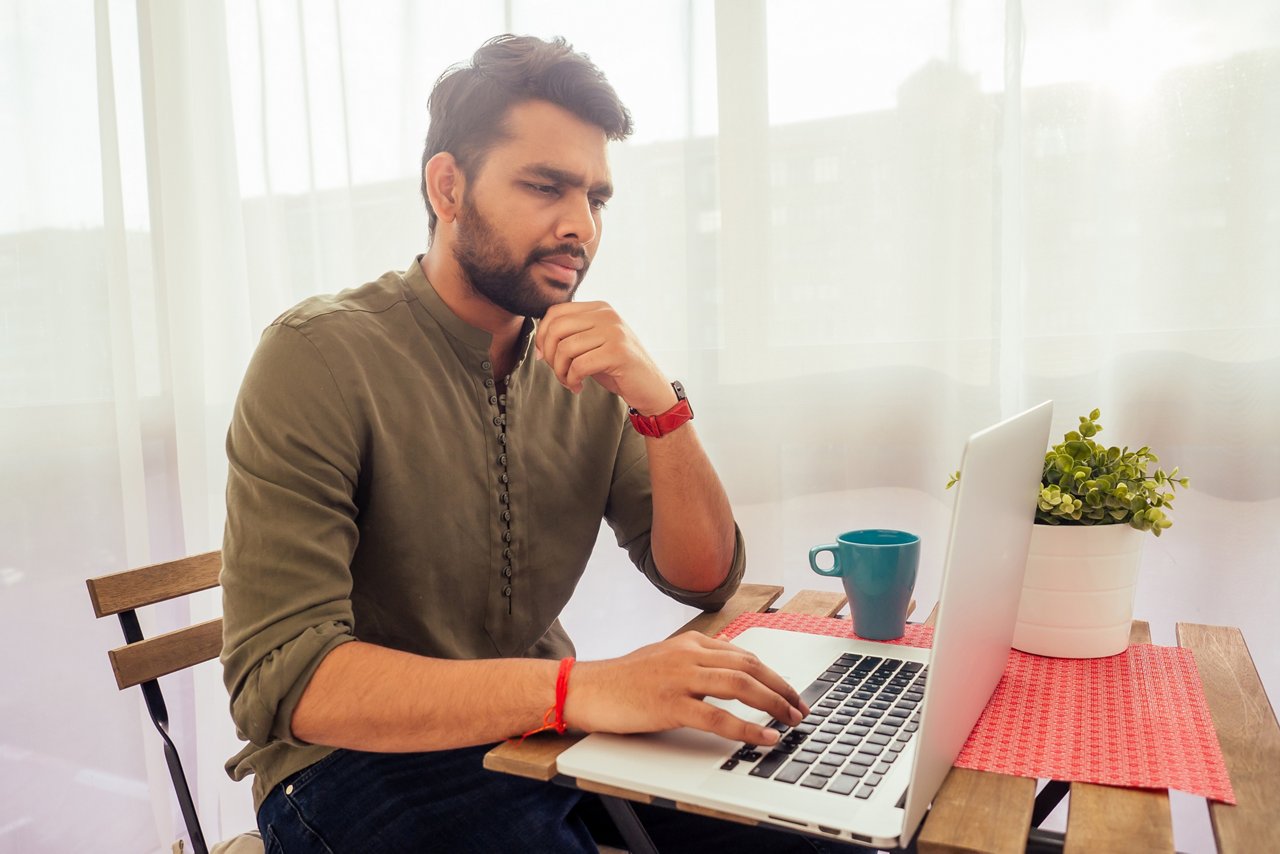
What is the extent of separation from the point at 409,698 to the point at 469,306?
0.51m

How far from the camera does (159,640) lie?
113cm

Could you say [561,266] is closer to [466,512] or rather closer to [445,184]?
[445,184]

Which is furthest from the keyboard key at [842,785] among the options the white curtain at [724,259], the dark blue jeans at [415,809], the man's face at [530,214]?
the white curtain at [724,259]

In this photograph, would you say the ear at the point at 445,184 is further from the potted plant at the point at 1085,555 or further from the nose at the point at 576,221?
the potted plant at the point at 1085,555

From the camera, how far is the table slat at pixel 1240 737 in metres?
0.57

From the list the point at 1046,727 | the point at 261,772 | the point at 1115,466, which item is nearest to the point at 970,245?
the point at 1115,466

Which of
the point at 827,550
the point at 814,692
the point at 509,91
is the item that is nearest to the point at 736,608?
the point at 827,550

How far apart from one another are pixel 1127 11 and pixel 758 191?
1.84 feet

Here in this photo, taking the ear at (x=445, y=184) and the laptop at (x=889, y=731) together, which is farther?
the ear at (x=445, y=184)

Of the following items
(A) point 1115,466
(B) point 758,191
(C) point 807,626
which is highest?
(B) point 758,191

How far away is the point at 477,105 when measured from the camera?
1111 millimetres

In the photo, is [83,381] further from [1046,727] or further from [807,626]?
[1046,727]

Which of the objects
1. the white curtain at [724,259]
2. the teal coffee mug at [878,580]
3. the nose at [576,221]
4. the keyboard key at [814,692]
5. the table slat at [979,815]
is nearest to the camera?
the table slat at [979,815]

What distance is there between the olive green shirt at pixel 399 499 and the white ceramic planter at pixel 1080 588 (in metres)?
0.36
